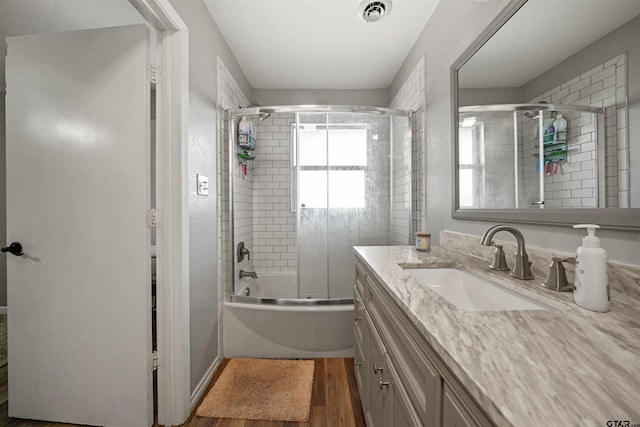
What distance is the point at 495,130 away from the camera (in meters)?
1.29

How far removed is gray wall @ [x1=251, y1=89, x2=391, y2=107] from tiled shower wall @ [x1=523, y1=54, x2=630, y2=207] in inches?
91.4

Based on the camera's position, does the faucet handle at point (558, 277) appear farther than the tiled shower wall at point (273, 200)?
No

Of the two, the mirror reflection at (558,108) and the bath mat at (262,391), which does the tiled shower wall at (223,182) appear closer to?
the bath mat at (262,391)

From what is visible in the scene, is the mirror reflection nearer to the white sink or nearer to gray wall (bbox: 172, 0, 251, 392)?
the white sink

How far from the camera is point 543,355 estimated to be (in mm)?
486

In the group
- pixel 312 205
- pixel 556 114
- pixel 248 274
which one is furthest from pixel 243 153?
pixel 556 114

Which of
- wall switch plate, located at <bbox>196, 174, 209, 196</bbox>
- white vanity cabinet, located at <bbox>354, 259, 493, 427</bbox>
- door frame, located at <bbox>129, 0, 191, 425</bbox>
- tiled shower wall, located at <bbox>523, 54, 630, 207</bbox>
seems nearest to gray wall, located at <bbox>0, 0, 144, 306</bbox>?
door frame, located at <bbox>129, 0, 191, 425</bbox>

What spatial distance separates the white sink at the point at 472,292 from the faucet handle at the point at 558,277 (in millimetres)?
97

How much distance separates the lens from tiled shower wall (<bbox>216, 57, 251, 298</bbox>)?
6.91ft

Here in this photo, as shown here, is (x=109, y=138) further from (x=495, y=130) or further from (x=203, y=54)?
(x=495, y=130)

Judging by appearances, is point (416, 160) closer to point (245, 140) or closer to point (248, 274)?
point (245, 140)

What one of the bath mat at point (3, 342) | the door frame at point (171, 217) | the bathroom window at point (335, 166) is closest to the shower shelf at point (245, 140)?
the bathroom window at point (335, 166)

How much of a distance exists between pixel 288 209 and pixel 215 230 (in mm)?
849

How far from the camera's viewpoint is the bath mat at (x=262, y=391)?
154cm
